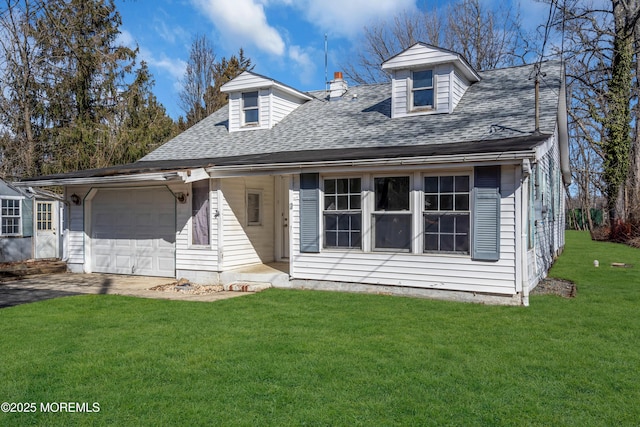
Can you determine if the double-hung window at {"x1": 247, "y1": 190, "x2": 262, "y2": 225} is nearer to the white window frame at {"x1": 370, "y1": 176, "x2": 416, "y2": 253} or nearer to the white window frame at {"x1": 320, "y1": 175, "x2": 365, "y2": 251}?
the white window frame at {"x1": 320, "y1": 175, "x2": 365, "y2": 251}

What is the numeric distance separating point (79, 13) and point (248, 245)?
631 inches

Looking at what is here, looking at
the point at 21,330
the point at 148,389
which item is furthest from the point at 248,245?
the point at 148,389

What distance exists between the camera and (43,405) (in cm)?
405

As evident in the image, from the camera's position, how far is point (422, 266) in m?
8.70

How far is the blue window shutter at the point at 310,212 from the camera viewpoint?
381 inches

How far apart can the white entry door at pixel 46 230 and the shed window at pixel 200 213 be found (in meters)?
7.73

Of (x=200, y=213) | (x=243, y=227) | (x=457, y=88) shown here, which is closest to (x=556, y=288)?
(x=457, y=88)

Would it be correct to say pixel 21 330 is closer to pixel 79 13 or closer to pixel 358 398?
pixel 358 398

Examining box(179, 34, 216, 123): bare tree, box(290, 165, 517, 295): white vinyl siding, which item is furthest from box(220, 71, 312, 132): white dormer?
box(179, 34, 216, 123): bare tree

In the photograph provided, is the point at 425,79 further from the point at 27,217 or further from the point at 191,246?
the point at 27,217

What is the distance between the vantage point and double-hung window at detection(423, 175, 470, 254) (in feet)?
27.6

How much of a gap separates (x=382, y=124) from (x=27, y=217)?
1177 cm

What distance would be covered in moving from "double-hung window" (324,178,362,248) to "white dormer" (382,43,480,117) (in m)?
2.91

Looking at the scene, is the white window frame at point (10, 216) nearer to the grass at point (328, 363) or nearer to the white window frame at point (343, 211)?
the grass at point (328, 363)
